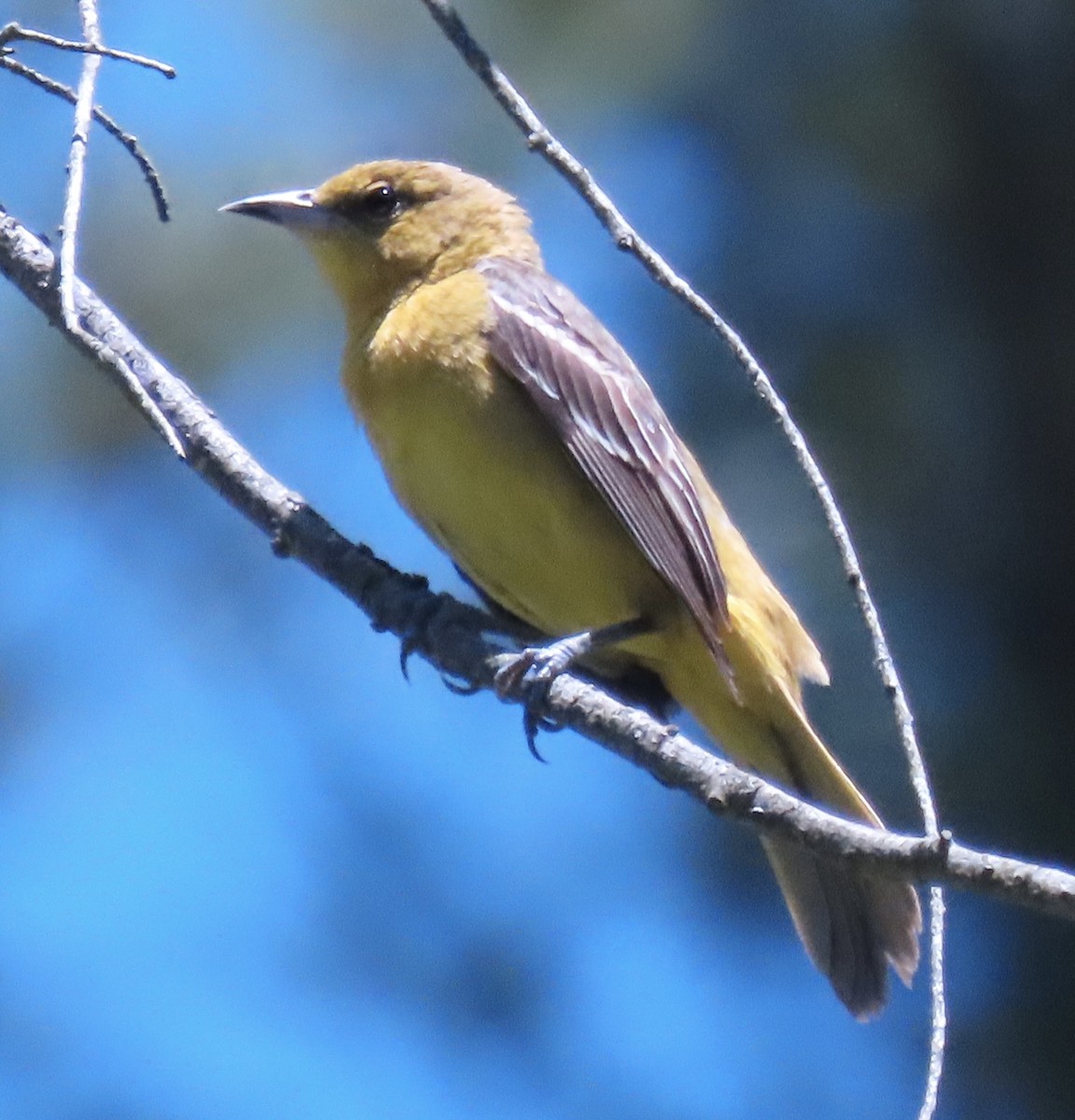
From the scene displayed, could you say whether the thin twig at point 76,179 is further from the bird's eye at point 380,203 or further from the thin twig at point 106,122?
the bird's eye at point 380,203

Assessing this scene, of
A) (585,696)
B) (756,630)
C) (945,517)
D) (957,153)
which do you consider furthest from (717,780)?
(957,153)

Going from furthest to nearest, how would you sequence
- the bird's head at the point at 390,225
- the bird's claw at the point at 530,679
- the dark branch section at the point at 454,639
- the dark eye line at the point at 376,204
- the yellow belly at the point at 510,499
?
1. the dark eye line at the point at 376,204
2. the bird's head at the point at 390,225
3. the yellow belly at the point at 510,499
4. the bird's claw at the point at 530,679
5. the dark branch section at the point at 454,639

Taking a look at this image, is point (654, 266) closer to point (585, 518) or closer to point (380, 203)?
point (585, 518)

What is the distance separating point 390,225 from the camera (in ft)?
15.2

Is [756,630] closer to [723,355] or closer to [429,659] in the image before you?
[429,659]

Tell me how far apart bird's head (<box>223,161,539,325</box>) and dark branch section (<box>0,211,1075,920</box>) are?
3.27ft

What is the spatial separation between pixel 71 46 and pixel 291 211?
195cm

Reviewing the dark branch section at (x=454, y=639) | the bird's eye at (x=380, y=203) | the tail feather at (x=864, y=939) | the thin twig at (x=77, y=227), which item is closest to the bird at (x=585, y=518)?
the tail feather at (x=864, y=939)

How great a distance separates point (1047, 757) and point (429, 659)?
3.09 m

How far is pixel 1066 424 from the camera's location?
21.2ft

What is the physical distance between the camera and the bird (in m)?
4.01

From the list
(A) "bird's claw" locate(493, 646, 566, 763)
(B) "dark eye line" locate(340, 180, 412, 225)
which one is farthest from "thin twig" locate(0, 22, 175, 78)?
(B) "dark eye line" locate(340, 180, 412, 225)

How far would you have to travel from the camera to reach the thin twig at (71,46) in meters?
2.65

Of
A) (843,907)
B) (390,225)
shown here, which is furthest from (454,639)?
(390,225)
